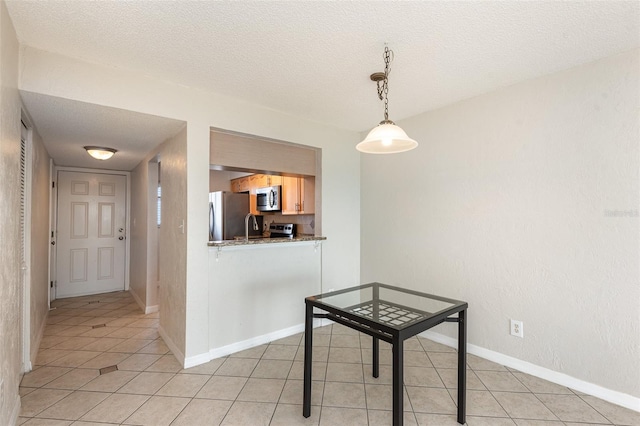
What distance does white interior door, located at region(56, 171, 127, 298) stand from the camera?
15.7 ft

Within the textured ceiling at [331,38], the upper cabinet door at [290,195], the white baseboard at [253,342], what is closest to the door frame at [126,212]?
the upper cabinet door at [290,195]

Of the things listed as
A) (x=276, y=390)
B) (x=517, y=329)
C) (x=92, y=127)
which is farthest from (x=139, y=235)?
(x=517, y=329)

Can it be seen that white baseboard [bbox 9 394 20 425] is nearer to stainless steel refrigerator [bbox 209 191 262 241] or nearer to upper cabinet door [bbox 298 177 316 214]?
stainless steel refrigerator [bbox 209 191 262 241]

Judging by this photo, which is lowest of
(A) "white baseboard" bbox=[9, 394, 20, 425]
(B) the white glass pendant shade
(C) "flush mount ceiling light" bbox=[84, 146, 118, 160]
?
(A) "white baseboard" bbox=[9, 394, 20, 425]

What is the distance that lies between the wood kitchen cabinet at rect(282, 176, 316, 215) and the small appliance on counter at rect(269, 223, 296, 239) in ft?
0.97

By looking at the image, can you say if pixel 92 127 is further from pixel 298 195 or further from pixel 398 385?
pixel 398 385

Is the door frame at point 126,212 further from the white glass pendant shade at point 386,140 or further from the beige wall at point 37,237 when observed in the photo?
the white glass pendant shade at point 386,140

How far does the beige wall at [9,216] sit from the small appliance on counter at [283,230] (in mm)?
2876

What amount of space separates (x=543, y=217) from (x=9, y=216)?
3459 mm

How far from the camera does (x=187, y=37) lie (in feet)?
6.11

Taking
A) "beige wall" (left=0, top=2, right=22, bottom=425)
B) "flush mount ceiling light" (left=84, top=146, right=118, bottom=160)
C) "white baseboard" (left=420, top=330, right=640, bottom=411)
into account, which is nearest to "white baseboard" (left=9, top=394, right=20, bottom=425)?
"beige wall" (left=0, top=2, right=22, bottom=425)

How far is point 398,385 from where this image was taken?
1.42 m

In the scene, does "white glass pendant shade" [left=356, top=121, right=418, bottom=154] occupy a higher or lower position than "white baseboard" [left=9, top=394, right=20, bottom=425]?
higher

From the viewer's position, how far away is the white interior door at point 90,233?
479 centimetres
